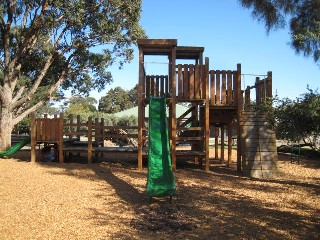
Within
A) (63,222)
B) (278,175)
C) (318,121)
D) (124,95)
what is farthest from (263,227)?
(124,95)

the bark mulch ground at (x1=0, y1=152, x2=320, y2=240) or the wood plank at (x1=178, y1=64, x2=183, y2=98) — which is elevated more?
the wood plank at (x1=178, y1=64, x2=183, y2=98)

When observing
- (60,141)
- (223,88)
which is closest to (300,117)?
(223,88)

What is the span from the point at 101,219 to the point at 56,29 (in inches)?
597

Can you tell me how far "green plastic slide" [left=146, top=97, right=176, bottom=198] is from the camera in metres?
7.34

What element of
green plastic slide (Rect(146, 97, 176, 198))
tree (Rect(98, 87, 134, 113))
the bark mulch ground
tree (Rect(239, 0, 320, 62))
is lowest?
the bark mulch ground

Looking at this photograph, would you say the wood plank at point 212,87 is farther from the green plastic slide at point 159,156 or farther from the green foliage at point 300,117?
the green foliage at point 300,117

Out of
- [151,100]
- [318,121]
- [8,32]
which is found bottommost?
[318,121]

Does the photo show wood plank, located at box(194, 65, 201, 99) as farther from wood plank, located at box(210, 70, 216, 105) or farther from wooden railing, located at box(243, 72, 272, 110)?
wooden railing, located at box(243, 72, 272, 110)

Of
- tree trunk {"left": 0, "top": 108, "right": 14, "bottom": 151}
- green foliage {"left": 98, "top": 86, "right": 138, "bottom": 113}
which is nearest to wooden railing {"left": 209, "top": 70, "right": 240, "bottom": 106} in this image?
tree trunk {"left": 0, "top": 108, "right": 14, "bottom": 151}

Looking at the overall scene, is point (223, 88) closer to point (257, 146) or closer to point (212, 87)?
point (212, 87)

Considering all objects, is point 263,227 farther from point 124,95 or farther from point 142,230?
point 124,95

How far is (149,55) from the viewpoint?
13172 mm

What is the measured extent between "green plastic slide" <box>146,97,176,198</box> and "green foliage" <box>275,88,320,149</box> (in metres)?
2.63

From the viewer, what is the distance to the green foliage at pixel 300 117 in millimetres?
6340
